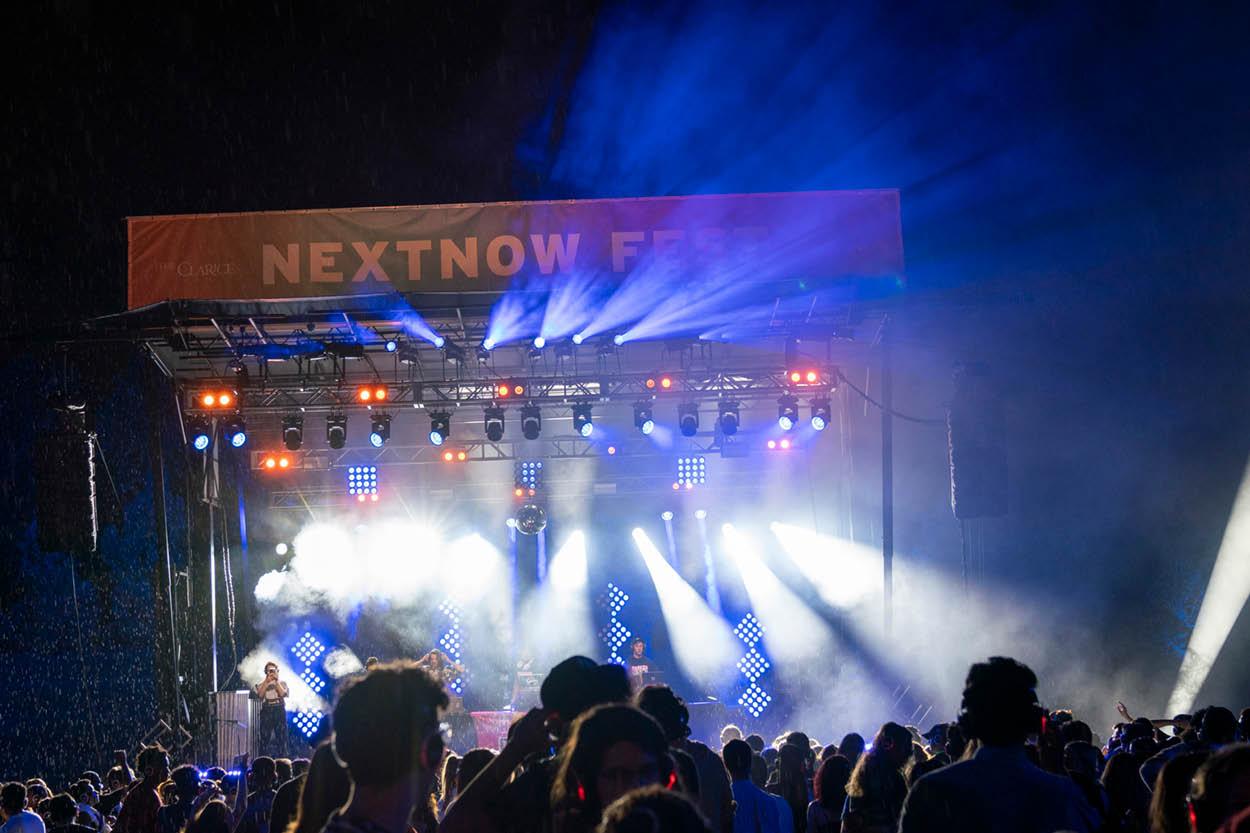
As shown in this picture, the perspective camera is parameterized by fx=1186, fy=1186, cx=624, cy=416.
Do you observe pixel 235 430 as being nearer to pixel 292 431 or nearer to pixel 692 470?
pixel 292 431

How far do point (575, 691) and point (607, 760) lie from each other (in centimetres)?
67

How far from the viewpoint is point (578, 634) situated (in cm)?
2219

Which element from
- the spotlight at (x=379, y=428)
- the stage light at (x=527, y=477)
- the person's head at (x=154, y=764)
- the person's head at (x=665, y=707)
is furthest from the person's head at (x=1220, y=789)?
the stage light at (x=527, y=477)

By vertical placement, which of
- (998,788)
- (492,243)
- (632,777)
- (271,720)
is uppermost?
(492,243)

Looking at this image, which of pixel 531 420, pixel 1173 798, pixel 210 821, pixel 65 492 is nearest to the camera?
pixel 1173 798

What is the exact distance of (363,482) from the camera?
66.0 ft

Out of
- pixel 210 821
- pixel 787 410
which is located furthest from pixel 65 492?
pixel 787 410

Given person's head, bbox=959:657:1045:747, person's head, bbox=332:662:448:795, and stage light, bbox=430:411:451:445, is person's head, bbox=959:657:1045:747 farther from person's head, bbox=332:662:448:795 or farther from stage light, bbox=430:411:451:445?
stage light, bbox=430:411:451:445

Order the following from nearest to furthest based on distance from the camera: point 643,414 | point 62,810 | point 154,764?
1. point 62,810
2. point 154,764
3. point 643,414

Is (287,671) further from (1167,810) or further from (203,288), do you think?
(1167,810)

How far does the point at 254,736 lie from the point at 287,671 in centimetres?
417

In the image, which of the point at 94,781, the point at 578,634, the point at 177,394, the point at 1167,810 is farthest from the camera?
the point at 578,634

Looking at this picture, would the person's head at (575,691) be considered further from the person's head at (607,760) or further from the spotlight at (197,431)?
the spotlight at (197,431)

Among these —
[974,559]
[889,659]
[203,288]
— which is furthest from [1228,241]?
[203,288]
